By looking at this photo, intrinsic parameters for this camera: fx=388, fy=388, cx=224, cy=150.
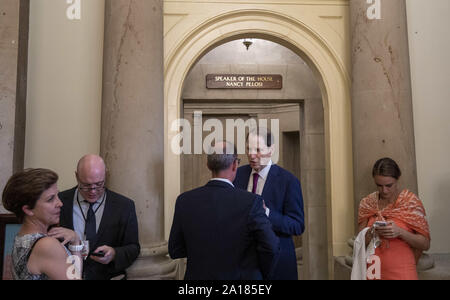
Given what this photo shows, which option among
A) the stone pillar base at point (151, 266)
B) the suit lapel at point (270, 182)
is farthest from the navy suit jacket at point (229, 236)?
the stone pillar base at point (151, 266)

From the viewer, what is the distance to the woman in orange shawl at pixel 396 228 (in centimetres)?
262

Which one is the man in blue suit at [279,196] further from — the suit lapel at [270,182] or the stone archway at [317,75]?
the stone archway at [317,75]

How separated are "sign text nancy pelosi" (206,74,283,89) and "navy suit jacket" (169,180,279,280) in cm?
414

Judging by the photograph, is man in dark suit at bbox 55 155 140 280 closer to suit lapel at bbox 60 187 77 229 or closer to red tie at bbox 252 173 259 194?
suit lapel at bbox 60 187 77 229

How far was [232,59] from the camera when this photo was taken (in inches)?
250

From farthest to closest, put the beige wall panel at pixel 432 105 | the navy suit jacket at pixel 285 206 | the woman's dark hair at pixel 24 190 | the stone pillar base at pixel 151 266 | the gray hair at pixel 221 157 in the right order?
the beige wall panel at pixel 432 105, the stone pillar base at pixel 151 266, the navy suit jacket at pixel 285 206, the gray hair at pixel 221 157, the woman's dark hair at pixel 24 190

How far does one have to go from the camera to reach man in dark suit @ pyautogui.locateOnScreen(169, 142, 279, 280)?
2.01m

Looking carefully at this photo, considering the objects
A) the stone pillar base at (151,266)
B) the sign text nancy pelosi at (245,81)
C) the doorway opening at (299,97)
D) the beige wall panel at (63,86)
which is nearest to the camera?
the stone pillar base at (151,266)

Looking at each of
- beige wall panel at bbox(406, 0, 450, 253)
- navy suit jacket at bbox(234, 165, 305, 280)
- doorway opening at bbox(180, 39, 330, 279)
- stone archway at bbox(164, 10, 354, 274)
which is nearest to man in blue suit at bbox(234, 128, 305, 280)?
navy suit jacket at bbox(234, 165, 305, 280)

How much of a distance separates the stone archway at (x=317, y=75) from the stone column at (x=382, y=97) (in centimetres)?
42

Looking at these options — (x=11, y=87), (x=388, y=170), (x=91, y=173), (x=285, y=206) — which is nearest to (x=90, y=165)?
(x=91, y=173)

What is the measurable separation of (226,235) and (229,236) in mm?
16

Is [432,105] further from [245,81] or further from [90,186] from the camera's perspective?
[90,186]

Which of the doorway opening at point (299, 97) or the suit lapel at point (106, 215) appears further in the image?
the doorway opening at point (299, 97)
